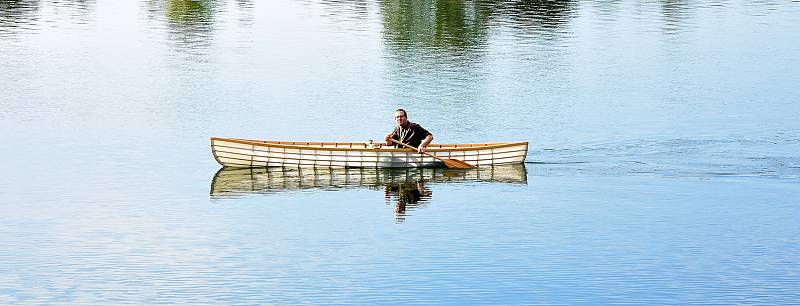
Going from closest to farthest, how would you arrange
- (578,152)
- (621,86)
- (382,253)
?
1. (382,253)
2. (578,152)
3. (621,86)

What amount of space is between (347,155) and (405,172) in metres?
1.79

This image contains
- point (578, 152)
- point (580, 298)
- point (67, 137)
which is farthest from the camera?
point (67, 137)

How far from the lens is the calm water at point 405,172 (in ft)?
107

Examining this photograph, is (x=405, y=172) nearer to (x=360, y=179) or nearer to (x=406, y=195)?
(x=360, y=179)

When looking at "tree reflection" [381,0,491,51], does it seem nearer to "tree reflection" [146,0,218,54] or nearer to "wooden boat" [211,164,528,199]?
"tree reflection" [146,0,218,54]

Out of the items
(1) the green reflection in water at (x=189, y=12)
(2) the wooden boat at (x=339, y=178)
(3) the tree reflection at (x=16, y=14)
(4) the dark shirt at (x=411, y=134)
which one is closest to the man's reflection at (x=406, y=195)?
(2) the wooden boat at (x=339, y=178)

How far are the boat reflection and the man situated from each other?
83 centimetres

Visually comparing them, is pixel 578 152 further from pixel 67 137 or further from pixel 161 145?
pixel 67 137

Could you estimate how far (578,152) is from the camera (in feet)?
161

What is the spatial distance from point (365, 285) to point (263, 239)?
553 cm

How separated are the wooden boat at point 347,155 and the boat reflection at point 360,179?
0.65 ft

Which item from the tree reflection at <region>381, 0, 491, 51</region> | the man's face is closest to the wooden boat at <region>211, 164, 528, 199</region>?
the man's face

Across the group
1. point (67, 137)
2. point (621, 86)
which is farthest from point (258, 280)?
point (621, 86)

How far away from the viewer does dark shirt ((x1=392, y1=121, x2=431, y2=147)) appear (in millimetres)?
45188
